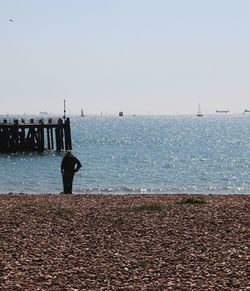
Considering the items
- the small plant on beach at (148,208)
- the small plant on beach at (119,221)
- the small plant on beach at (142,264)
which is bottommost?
the small plant on beach at (148,208)

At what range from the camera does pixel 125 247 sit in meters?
10.9

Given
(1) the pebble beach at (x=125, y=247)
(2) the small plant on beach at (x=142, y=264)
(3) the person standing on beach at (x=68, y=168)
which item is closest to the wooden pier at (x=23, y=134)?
(3) the person standing on beach at (x=68, y=168)

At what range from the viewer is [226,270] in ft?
29.8

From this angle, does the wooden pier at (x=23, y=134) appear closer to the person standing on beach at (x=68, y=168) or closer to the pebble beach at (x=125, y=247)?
the person standing on beach at (x=68, y=168)

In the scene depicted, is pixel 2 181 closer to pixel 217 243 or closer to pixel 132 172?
pixel 132 172

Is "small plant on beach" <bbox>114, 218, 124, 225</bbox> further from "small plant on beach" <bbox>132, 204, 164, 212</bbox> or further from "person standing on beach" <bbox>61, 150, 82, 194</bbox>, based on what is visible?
A: "person standing on beach" <bbox>61, 150, 82, 194</bbox>

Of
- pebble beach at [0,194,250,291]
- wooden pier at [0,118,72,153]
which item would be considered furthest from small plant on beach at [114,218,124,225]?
wooden pier at [0,118,72,153]

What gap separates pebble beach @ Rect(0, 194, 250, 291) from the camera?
8.57m

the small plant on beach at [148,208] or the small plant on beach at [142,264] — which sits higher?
the small plant on beach at [142,264]

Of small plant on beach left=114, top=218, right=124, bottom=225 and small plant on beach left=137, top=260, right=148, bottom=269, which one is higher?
small plant on beach left=137, top=260, right=148, bottom=269

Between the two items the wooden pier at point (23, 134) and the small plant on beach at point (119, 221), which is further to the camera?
the wooden pier at point (23, 134)

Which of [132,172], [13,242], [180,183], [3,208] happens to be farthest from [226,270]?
[132,172]

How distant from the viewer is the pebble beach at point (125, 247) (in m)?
8.57

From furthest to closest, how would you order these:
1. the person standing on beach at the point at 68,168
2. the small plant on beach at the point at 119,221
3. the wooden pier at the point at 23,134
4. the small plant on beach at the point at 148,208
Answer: the wooden pier at the point at 23,134 < the person standing on beach at the point at 68,168 < the small plant on beach at the point at 148,208 < the small plant on beach at the point at 119,221
